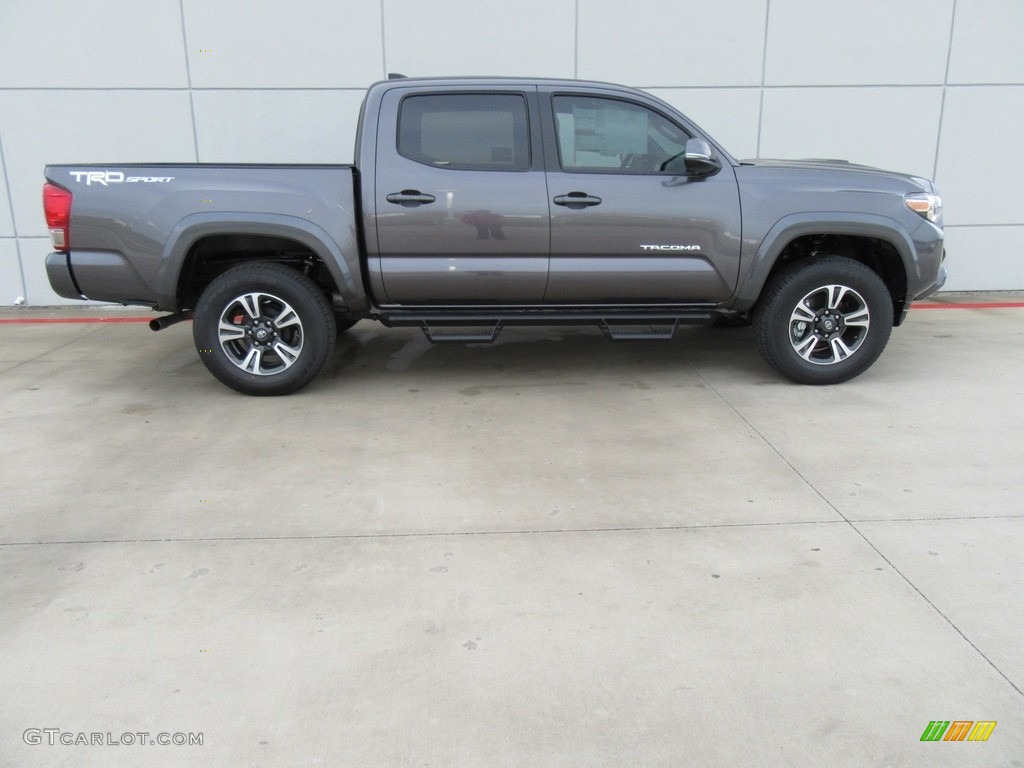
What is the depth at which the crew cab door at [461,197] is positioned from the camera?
5223 mm

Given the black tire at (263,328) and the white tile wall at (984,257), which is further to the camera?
the white tile wall at (984,257)

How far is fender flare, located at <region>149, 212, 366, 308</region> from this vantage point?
5113 mm

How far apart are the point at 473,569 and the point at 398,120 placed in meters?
3.21

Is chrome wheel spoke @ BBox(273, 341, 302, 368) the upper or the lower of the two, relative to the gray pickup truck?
lower

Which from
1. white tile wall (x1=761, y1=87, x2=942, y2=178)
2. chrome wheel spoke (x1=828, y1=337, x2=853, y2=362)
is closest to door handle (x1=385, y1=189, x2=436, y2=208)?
chrome wheel spoke (x1=828, y1=337, x2=853, y2=362)

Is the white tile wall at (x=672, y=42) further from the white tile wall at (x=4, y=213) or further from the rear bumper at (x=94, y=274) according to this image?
the white tile wall at (x=4, y=213)

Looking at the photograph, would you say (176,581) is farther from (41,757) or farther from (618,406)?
(618,406)

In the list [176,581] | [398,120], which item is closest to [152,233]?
[398,120]

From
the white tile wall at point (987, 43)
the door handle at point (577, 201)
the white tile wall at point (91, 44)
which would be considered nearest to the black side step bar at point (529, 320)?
the door handle at point (577, 201)

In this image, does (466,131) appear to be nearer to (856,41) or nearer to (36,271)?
(856,41)

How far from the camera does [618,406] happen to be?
5359mm

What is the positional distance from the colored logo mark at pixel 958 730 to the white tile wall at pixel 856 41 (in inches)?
280

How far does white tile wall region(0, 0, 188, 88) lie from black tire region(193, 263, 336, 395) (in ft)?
12.3

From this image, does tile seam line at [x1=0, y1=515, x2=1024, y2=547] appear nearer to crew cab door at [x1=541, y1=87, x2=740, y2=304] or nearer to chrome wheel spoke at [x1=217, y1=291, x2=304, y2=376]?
chrome wheel spoke at [x1=217, y1=291, x2=304, y2=376]
